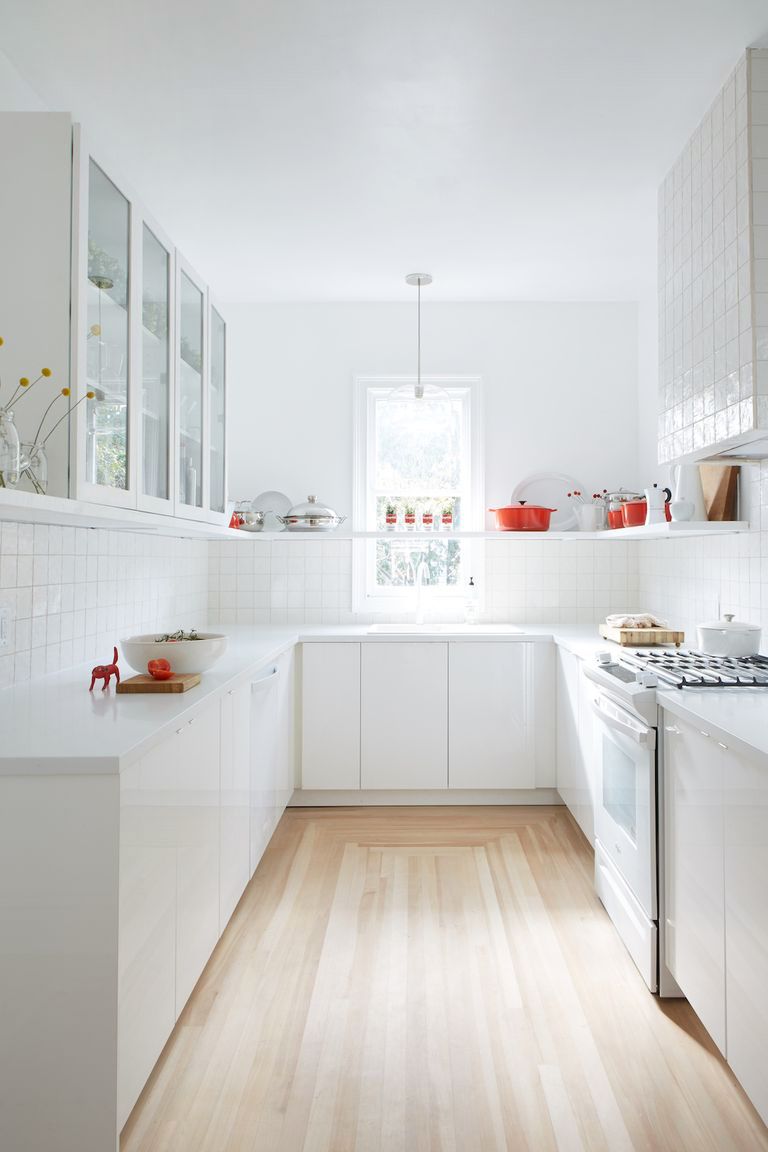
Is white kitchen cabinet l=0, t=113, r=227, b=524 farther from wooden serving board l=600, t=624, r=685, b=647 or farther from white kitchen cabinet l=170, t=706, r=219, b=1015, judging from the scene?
wooden serving board l=600, t=624, r=685, b=647

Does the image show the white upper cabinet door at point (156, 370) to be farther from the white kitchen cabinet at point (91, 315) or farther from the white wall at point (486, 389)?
the white wall at point (486, 389)

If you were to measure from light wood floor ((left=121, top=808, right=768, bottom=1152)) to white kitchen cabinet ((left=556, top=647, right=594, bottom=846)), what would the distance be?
0.30 metres

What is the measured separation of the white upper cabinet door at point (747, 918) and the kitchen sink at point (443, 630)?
A: 2.09 m

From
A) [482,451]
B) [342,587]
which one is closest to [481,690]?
[342,587]

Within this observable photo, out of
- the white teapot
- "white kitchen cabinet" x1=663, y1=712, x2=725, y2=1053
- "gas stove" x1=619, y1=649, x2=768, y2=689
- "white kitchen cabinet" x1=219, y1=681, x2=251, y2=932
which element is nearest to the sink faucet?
the white teapot

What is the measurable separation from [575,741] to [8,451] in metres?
2.51

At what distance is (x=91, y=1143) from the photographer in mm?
1383

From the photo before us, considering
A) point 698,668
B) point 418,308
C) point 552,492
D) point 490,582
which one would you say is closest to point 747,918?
point 698,668

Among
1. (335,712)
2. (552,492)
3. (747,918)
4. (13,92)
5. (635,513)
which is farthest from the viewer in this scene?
(552,492)

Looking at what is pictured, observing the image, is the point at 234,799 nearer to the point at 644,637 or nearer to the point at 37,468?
the point at 37,468

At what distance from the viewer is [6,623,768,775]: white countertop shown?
1.39 metres

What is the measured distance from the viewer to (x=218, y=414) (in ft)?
10.6

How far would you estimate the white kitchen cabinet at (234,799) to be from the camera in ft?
7.40

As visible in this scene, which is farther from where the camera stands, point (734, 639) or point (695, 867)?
point (734, 639)
